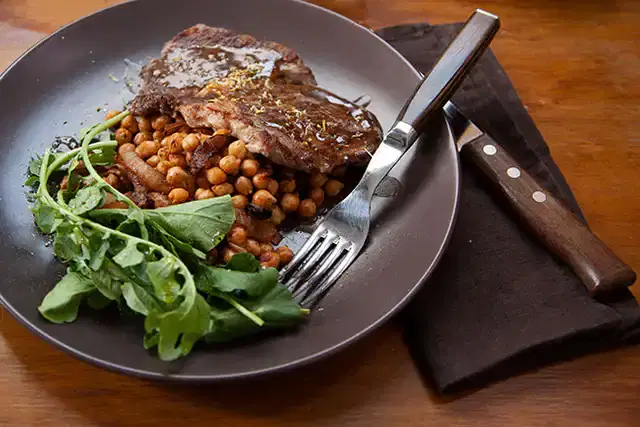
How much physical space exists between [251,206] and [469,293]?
0.99 meters

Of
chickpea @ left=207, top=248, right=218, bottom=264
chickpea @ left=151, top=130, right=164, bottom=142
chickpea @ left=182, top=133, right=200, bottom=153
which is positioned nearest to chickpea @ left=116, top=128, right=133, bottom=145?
chickpea @ left=151, top=130, right=164, bottom=142

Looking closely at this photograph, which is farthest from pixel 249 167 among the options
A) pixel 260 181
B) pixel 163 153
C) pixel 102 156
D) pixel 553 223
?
pixel 553 223

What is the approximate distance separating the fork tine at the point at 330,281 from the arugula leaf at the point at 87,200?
0.86 meters

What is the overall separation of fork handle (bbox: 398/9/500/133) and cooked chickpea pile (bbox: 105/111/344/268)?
472 millimetres

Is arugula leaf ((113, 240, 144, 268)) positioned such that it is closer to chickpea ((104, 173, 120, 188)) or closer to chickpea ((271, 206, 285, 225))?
chickpea ((104, 173, 120, 188))

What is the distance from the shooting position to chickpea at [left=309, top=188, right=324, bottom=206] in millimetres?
2904

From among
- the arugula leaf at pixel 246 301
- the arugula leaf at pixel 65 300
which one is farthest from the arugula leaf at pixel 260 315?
the arugula leaf at pixel 65 300

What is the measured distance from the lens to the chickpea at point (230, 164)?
2.74m

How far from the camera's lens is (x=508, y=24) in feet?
13.2

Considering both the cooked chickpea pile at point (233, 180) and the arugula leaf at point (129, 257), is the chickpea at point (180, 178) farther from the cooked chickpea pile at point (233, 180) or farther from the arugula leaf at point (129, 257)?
the arugula leaf at point (129, 257)

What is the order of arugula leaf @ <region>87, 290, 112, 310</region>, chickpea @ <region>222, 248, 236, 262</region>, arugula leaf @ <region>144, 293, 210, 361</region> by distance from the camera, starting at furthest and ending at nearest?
chickpea @ <region>222, 248, 236, 262</region>
arugula leaf @ <region>87, 290, 112, 310</region>
arugula leaf @ <region>144, 293, 210, 361</region>

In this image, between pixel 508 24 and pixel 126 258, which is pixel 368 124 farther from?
pixel 508 24

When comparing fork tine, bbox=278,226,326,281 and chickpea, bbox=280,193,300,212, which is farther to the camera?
chickpea, bbox=280,193,300,212

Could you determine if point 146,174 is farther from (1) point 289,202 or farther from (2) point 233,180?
(1) point 289,202
